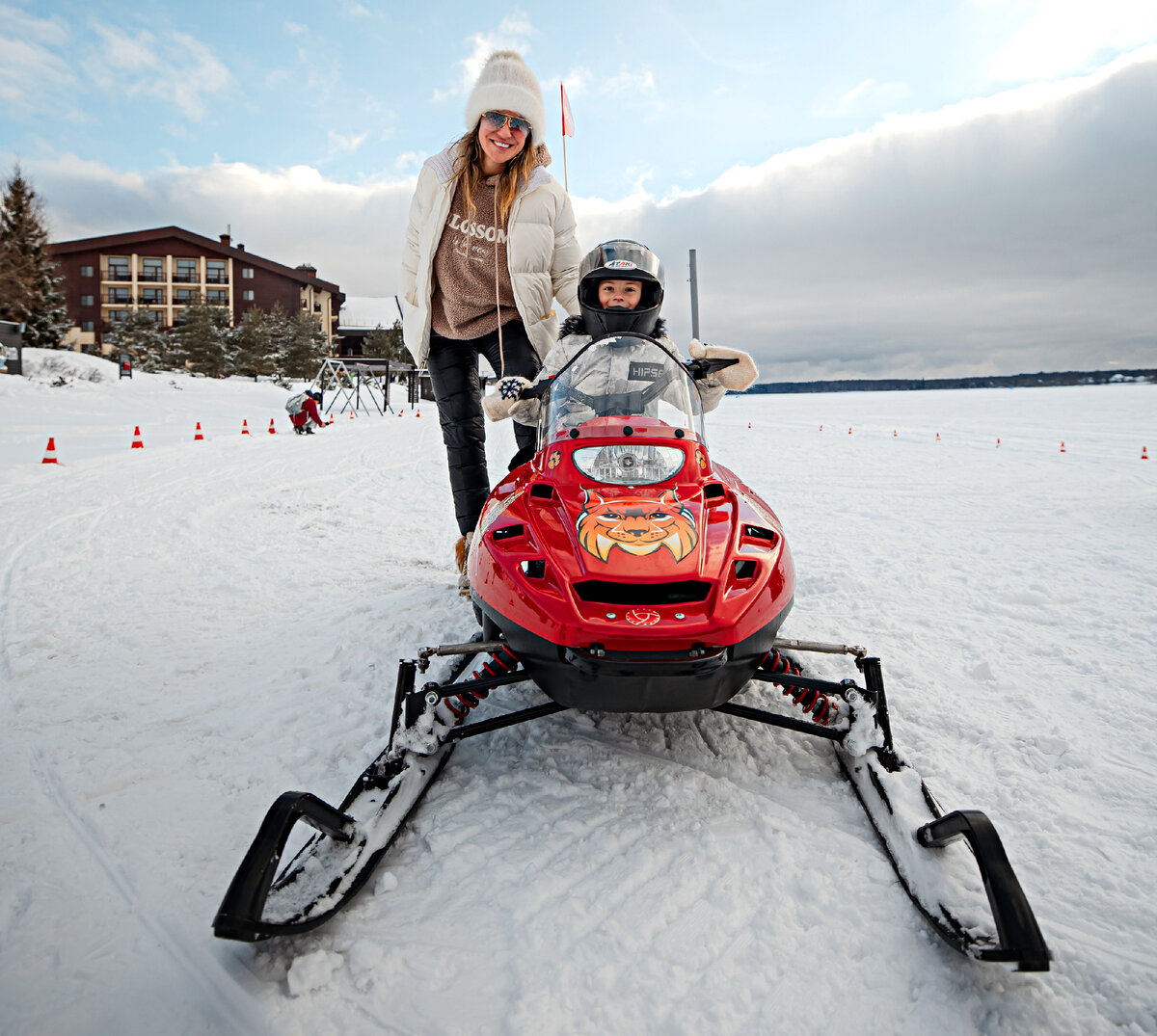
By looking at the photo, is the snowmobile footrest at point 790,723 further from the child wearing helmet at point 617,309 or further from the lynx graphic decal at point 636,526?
the child wearing helmet at point 617,309

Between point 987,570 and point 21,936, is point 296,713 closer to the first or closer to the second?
point 21,936

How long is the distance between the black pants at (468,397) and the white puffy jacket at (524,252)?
85mm

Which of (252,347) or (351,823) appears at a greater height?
(252,347)

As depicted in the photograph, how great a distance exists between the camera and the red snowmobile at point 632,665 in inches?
65.5

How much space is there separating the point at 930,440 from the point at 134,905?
17.8m

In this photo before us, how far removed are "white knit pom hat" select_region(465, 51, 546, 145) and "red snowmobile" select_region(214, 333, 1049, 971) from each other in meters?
2.01

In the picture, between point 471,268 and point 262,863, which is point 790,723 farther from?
point 471,268

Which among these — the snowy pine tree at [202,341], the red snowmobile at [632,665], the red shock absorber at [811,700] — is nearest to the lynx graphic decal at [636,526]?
the red snowmobile at [632,665]

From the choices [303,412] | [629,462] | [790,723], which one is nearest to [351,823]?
[790,723]

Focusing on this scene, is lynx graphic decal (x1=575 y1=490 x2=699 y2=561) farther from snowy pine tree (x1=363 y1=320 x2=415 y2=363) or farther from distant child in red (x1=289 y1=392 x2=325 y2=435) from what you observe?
snowy pine tree (x1=363 y1=320 x2=415 y2=363)

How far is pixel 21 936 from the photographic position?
164 centimetres

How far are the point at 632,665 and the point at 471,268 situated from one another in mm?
2774

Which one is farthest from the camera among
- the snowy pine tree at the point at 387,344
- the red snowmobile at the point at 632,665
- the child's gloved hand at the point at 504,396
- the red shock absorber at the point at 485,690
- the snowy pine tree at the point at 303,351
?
the snowy pine tree at the point at 387,344

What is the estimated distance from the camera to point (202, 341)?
37.2 m
